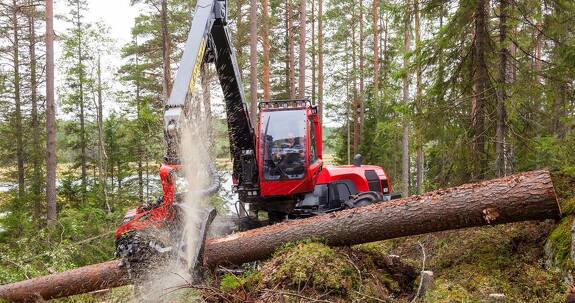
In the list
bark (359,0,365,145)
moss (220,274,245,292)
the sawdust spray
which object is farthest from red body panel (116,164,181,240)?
bark (359,0,365,145)

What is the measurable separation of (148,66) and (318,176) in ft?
50.6

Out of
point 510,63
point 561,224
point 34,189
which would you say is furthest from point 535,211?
point 34,189

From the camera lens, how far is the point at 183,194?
5137 millimetres

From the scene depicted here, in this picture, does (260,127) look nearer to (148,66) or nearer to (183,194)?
(183,194)

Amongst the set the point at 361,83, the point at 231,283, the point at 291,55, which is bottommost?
the point at 231,283

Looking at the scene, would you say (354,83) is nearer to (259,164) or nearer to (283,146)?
(283,146)

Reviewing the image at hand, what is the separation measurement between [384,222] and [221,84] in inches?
135

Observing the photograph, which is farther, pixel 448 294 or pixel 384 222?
pixel 384 222

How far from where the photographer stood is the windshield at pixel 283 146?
7684 millimetres

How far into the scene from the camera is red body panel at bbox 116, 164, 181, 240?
4707mm

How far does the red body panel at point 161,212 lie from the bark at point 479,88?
5268 mm

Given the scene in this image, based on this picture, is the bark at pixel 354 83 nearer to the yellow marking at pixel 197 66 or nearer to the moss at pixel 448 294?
the yellow marking at pixel 197 66

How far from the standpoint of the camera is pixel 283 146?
7703 millimetres

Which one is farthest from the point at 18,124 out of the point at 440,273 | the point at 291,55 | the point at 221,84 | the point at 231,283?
the point at 440,273
